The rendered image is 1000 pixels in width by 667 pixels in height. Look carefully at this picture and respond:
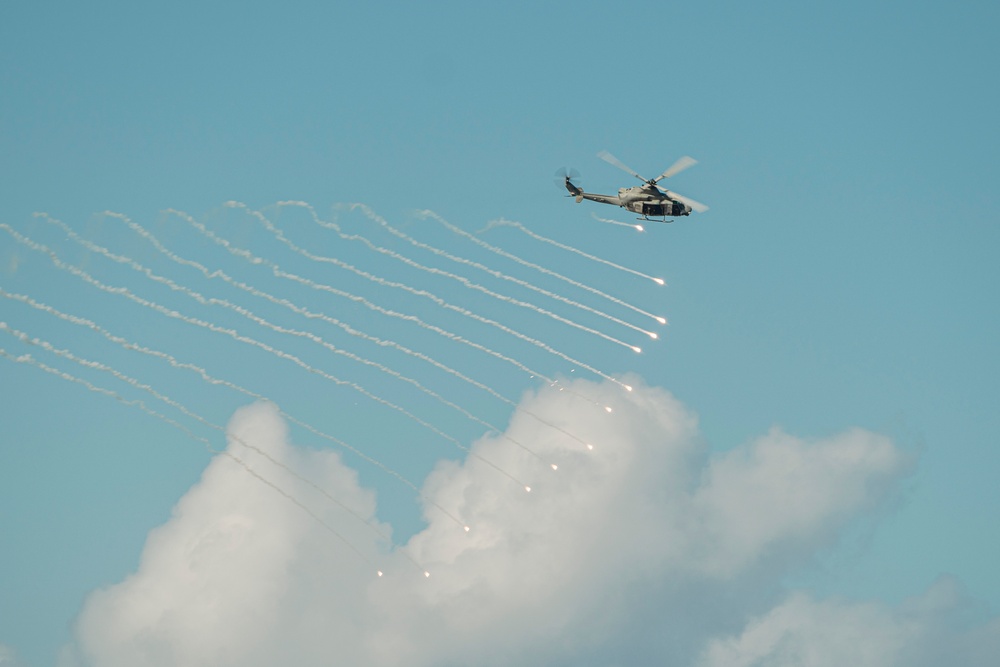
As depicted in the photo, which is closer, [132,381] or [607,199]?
[132,381]

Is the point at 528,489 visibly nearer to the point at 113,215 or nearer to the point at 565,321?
the point at 565,321

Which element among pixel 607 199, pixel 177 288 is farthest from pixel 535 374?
pixel 177 288

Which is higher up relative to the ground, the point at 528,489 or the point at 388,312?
the point at 388,312

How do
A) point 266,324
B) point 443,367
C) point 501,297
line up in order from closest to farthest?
point 266,324 < point 443,367 < point 501,297

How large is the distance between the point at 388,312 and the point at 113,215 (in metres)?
21.9

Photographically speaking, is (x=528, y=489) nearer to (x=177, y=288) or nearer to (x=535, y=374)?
(x=535, y=374)

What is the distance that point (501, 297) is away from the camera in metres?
111

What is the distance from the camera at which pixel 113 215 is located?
92062 mm

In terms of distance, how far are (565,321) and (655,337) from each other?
7.42 meters

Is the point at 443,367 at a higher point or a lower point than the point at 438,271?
lower

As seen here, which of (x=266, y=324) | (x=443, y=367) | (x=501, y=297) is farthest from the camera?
(x=501, y=297)

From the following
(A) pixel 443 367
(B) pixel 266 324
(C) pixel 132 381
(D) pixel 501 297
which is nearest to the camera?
(C) pixel 132 381

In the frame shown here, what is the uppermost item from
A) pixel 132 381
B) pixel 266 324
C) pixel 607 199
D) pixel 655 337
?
pixel 607 199

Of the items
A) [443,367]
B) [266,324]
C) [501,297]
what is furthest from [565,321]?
[266,324]
